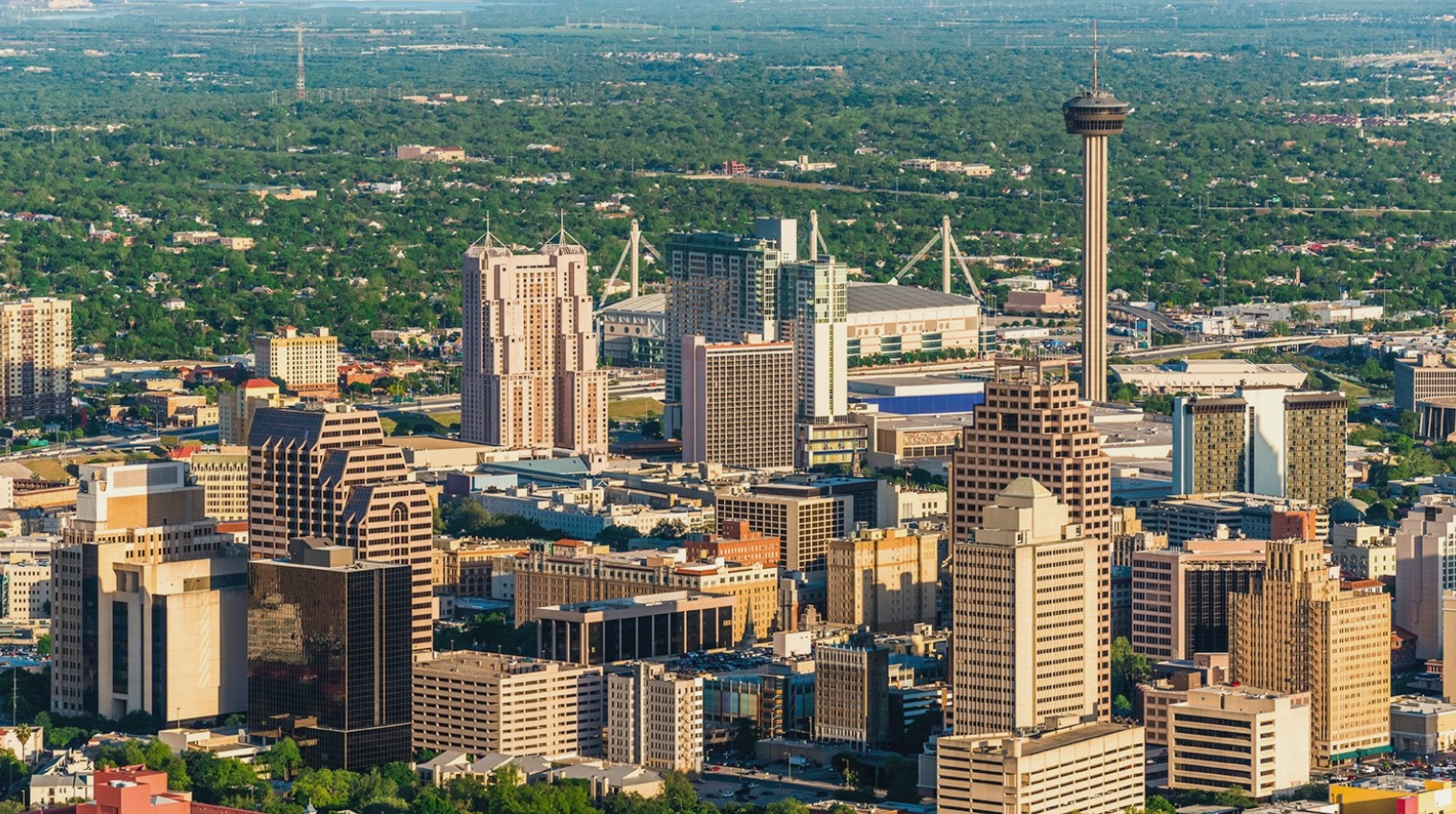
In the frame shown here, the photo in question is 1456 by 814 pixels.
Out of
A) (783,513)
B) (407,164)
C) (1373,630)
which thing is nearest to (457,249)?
(407,164)

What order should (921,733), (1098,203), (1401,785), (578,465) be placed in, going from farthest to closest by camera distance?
(1098,203), (578,465), (921,733), (1401,785)

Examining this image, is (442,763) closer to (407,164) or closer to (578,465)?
(578,465)

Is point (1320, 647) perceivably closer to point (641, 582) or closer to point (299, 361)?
point (641, 582)

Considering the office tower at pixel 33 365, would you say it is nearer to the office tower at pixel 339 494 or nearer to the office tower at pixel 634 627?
the office tower at pixel 634 627

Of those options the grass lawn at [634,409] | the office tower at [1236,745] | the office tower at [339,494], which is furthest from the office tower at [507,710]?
the grass lawn at [634,409]

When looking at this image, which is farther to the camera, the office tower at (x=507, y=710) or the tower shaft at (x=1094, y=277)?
the tower shaft at (x=1094, y=277)

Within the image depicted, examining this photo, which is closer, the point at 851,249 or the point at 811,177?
the point at 851,249
